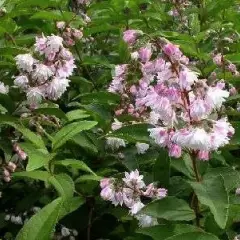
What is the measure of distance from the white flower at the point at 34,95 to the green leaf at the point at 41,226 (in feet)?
4.08

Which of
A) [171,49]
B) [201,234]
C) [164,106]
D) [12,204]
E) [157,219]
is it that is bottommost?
[12,204]

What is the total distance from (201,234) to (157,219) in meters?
0.33

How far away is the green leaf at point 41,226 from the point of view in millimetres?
1618

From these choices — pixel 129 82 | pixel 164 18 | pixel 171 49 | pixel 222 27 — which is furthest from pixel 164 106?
pixel 164 18

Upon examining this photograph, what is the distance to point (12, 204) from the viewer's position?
316 centimetres

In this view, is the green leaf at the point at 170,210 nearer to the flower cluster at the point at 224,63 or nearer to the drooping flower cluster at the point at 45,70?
the drooping flower cluster at the point at 45,70

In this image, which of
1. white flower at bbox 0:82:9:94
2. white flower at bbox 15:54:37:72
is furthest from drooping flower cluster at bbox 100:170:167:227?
white flower at bbox 0:82:9:94

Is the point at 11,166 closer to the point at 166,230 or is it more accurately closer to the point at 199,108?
the point at 166,230

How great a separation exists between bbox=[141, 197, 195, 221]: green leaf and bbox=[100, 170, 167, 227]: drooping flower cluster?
0.15 m

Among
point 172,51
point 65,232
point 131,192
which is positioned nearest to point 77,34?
point 65,232

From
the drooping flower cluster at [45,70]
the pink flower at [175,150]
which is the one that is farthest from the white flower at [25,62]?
the pink flower at [175,150]

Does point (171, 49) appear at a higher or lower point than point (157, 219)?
higher

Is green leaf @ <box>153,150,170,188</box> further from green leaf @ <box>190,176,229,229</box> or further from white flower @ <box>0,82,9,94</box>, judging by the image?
white flower @ <box>0,82,9,94</box>

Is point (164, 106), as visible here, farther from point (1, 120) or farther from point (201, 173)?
point (1, 120)
